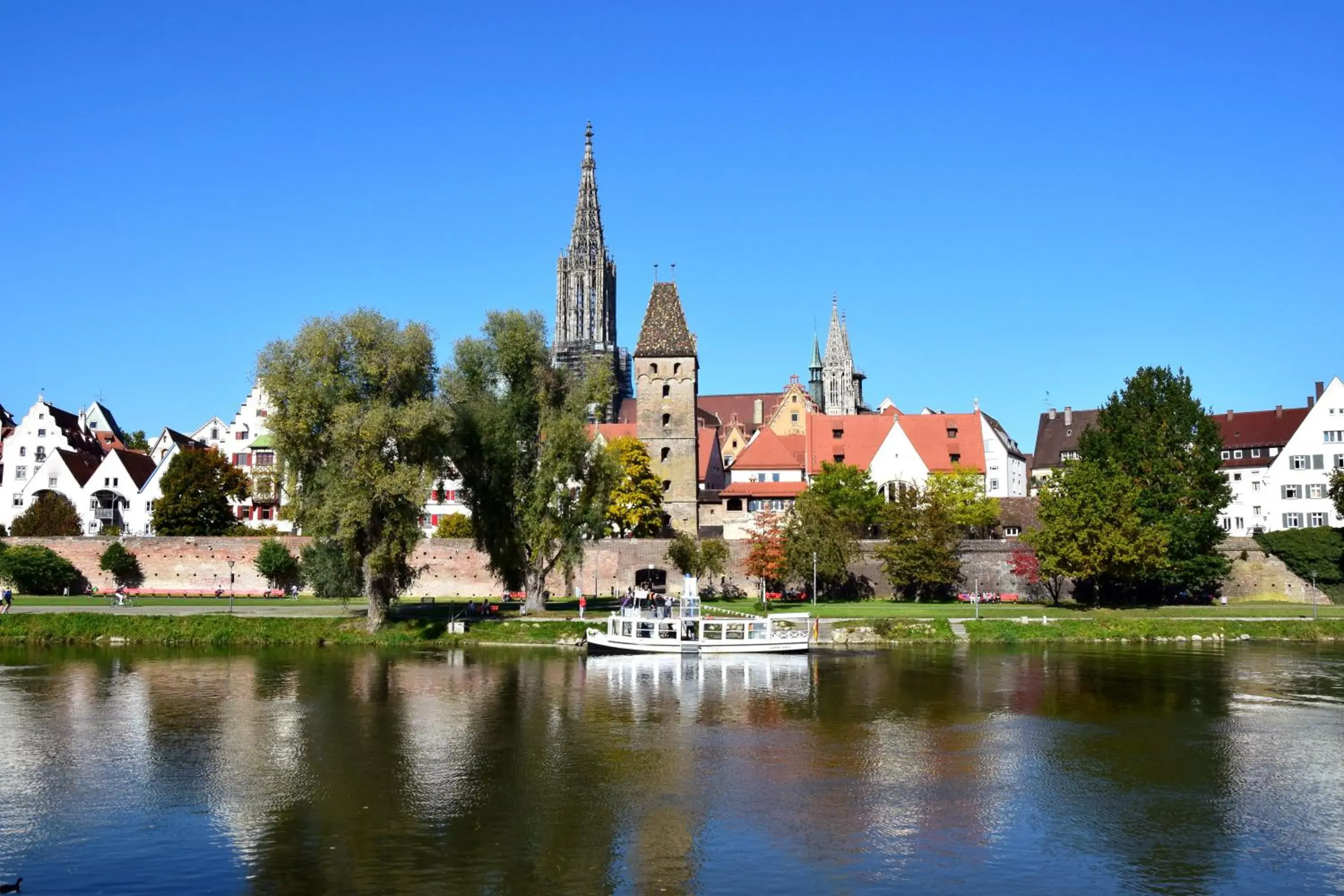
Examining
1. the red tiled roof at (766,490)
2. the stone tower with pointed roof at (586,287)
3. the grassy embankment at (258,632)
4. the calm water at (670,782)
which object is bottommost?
the calm water at (670,782)

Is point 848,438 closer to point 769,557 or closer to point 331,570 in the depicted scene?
point 769,557

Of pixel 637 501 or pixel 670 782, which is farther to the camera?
pixel 637 501

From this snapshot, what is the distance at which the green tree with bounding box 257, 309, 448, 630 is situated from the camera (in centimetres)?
4997

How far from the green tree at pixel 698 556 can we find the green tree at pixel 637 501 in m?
7.64

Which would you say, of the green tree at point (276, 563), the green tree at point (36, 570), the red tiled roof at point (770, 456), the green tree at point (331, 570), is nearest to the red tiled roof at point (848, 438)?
the red tiled roof at point (770, 456)

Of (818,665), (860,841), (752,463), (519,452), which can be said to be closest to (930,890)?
(860,841)

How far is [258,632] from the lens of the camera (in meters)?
55.1

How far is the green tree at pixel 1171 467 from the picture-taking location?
6694 cm

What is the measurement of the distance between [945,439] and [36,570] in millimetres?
61034

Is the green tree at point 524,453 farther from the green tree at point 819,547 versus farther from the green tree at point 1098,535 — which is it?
the green tree at point 1098,535

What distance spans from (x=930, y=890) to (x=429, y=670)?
28816 mm

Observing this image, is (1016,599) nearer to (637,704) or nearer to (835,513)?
(835,513)

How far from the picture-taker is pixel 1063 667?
4747 centimetres

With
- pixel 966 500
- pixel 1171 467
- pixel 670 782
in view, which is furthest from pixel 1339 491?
pixel 670 782
